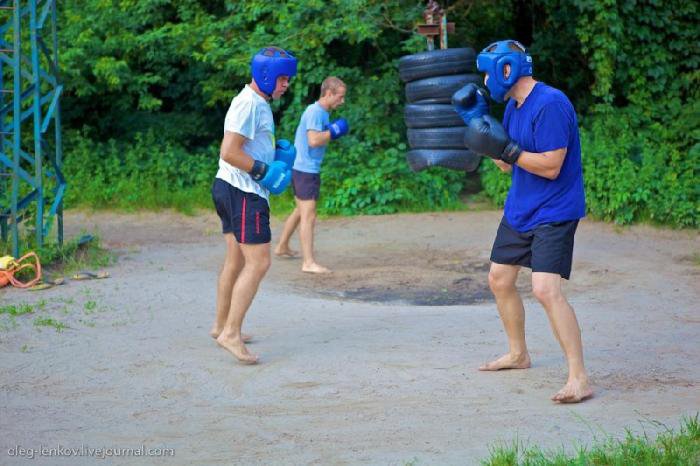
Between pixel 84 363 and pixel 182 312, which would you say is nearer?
pixel 84 363

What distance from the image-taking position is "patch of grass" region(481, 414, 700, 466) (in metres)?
4.10

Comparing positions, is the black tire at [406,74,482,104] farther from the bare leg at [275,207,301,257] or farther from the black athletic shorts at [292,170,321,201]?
the bare leg at [275,207,301,257]

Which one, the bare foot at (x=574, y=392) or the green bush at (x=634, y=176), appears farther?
the green bush at (x=634, y=176)

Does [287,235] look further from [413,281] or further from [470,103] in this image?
[470,103]

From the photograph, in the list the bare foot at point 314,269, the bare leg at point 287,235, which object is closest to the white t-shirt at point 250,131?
the bare foot at point 314,269

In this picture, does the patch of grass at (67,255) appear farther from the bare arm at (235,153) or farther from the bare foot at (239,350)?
the bare arm at (235,153)

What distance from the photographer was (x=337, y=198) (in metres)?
13.4

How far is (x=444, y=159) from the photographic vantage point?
8.59m

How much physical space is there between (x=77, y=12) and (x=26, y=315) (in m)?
8.97

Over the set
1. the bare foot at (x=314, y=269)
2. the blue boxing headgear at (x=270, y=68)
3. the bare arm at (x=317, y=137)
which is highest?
the blue boxing headgear at (x=270, y=68)

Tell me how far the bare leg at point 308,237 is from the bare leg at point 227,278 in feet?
8.89

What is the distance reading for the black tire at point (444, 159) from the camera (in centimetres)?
838

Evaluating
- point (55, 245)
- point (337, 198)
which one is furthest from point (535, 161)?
point (337, 198)

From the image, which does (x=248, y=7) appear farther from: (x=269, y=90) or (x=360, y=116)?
(x=269, y=90)
